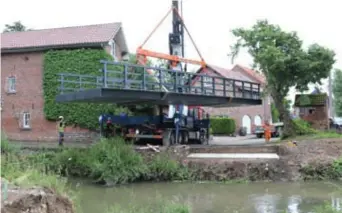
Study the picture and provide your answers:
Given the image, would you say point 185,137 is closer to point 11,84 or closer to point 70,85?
point 70,85

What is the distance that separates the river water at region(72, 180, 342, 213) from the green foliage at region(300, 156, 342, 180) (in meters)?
0.92

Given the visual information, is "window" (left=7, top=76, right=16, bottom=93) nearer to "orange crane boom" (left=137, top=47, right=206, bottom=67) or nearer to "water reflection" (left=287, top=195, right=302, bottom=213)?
"orange crane boom" (left=137, top=47, right=206, bottom=67)

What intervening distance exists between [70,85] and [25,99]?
15.4 ft

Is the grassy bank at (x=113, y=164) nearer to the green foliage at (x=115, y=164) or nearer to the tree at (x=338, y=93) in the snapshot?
the green foliage at (x=115, y=164)

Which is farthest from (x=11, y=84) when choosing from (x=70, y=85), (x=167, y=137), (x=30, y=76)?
(x=167, y=137)

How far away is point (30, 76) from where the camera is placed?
33.0 metres

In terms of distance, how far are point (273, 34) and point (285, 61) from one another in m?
2.08

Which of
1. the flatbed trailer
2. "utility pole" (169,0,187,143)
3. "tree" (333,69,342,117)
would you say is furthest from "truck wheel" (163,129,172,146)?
"tree" (333,69,342,117)

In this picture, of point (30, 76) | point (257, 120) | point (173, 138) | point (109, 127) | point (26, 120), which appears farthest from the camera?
point (257, 120)

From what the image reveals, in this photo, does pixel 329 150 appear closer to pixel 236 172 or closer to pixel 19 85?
pixel 236 172

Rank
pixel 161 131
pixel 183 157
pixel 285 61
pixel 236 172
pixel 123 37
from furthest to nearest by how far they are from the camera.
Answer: pixel 123 37
pixel 285 61
pixel 161 131
pixel 183 157
pixel 236 172

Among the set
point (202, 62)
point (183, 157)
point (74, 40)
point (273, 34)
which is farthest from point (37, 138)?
point (273, 34)

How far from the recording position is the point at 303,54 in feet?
90.8

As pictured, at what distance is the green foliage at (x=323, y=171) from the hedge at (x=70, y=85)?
48.1 feet
